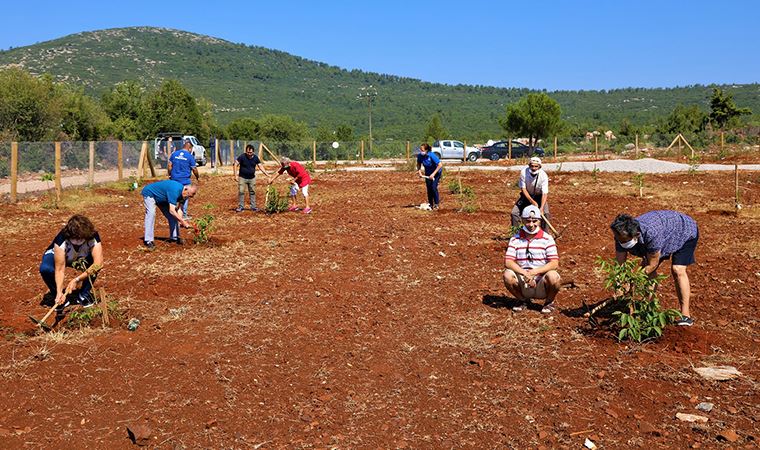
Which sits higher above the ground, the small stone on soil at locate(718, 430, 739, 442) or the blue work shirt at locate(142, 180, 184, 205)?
the blue work shirt at locate(142, 180, 184, 205)

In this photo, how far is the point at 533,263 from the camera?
725cm

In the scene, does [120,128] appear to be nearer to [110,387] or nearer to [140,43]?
[110,387]

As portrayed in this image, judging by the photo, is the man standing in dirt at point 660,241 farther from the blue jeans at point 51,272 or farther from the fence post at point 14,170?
the fence post at point 14,170

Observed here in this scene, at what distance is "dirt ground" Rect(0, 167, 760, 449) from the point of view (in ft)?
15.8

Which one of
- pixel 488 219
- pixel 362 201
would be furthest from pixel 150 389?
pixel 362 201

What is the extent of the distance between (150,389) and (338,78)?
146m

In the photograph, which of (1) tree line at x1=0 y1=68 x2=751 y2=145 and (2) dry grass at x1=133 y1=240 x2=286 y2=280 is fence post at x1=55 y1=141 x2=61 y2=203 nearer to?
(2) dry grass at x1=133 y1=240 x2=286 y2=280

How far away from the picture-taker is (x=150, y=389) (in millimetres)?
5473

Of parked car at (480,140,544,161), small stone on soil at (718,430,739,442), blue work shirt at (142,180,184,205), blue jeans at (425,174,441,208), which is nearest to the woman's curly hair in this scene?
blue work shirt at (142,180,184,205)

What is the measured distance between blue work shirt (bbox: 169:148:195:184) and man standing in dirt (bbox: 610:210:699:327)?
28.3 ft

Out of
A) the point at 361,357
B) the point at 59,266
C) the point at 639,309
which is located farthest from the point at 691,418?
the point at 59,266

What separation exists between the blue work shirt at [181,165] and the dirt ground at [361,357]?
2.04m

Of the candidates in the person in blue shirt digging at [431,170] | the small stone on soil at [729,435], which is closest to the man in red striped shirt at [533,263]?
the small stone on soil at [729,435]

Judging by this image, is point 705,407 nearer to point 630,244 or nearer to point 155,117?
point 630,244
